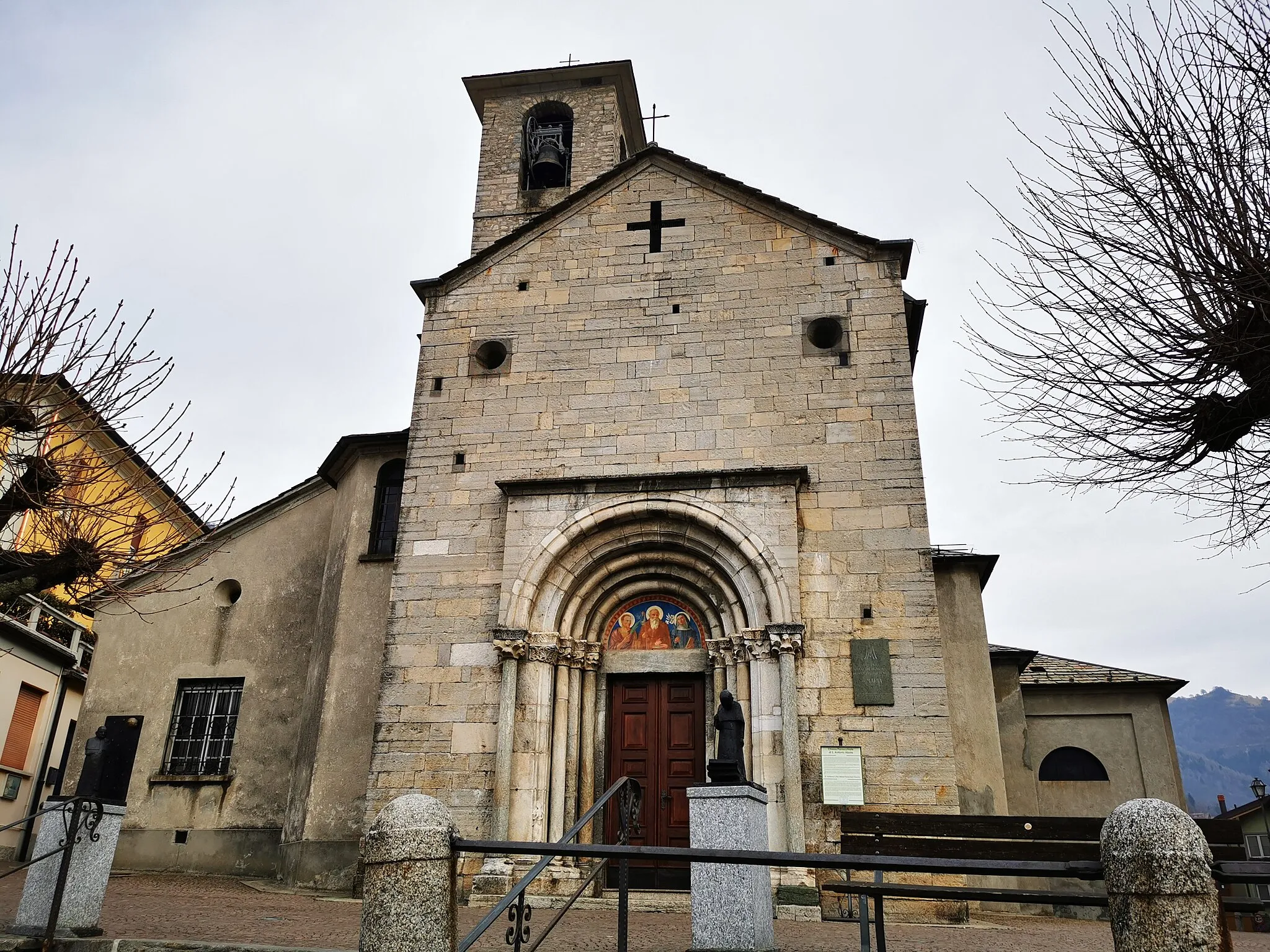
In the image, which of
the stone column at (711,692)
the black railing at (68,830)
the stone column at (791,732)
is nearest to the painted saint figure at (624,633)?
the stone column at (711,692)

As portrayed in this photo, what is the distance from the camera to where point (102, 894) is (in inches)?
296

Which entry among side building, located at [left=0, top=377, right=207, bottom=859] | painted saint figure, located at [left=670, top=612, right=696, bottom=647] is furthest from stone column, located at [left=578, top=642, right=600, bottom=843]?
side building, located at [left=0, top=377, right=207, bottom=859]

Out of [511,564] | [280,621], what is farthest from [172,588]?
[511,564]

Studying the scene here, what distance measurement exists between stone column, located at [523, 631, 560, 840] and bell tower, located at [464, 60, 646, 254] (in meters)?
10.9

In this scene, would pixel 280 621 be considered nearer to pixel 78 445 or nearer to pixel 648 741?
pixel 648 741

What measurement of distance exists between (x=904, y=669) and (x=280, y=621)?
898cm

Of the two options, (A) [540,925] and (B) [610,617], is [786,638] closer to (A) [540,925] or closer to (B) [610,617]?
(B) [610,617]

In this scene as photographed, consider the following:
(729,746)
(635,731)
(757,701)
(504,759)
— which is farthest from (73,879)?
(757,701)

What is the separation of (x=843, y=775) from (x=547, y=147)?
15103mm

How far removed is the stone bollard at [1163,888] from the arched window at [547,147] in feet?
60.7

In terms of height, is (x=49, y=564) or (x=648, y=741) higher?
(x=49, y=564)

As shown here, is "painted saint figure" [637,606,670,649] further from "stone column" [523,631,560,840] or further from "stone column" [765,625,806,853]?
"stone column" [765,625,806,853]

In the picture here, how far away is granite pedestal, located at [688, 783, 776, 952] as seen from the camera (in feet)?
21.4

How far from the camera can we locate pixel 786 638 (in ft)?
35.1
